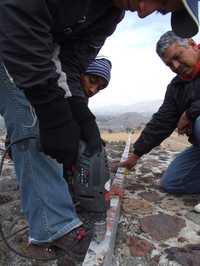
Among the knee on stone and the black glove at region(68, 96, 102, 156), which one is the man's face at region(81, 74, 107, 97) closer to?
the knee on stone

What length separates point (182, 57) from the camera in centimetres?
Answer: 347

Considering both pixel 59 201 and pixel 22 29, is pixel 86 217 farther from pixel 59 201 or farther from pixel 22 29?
pixel 22 29

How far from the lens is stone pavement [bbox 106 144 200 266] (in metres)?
2.46

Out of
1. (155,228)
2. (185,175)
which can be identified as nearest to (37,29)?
(155,228)

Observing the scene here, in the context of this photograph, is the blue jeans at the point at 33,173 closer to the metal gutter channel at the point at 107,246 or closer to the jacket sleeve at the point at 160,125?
the metal gutter channel at the point at 107,246

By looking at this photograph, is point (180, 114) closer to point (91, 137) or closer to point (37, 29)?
point (91, 137)

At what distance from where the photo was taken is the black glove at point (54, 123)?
1.91 metres

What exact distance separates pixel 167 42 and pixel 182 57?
0.18 meters

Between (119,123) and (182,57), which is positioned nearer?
(182,57)

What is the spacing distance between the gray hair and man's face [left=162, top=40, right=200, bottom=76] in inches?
1.0

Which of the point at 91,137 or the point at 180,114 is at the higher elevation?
the point at 91,137

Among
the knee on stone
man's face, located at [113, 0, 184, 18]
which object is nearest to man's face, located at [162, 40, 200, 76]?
the knee on stone

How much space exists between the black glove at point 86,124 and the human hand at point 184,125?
1.35m

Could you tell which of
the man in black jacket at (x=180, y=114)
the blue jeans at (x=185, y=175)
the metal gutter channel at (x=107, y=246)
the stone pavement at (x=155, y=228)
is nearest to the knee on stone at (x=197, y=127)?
the man in black jacket at (x=180, y=114)
